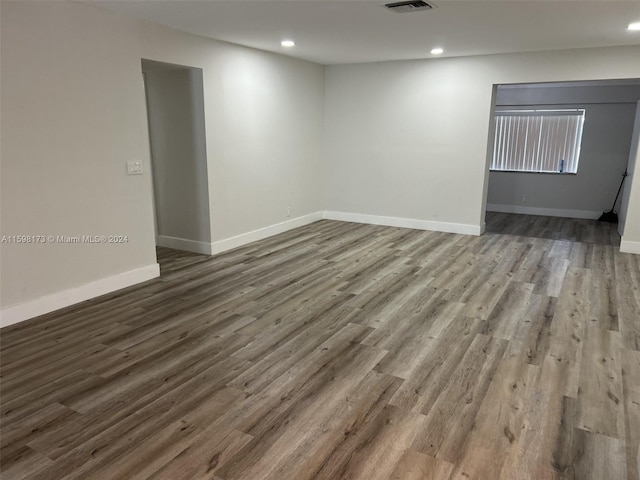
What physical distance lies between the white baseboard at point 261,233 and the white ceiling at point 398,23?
7.83 feet

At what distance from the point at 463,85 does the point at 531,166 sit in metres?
3.17

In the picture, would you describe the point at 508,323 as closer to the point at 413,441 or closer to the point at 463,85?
the point at 413,441

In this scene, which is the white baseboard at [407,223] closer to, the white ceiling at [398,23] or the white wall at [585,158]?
the white ceiling at [398,23]

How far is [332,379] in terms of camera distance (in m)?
2.76

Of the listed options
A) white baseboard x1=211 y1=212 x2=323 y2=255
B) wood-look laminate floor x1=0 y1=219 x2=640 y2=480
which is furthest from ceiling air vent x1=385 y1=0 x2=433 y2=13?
white baseboard x1=211 y1=212 x2=323 y2=255

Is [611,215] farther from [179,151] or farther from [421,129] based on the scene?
[179,151]

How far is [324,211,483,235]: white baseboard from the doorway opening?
726 mm

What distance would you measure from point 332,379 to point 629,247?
193 inches

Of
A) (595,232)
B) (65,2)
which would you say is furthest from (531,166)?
(65,2)

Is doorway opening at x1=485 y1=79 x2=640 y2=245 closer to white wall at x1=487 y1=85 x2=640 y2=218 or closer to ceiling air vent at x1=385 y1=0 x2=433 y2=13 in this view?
white wall at x1=487 y1=85 x2=640 y2=218

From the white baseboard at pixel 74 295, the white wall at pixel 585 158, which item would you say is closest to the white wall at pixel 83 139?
the white baseboard at pixel 74 295

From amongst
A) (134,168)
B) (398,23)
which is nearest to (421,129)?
(398,23)

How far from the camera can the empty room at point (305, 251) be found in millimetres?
2260

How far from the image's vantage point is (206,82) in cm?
512
